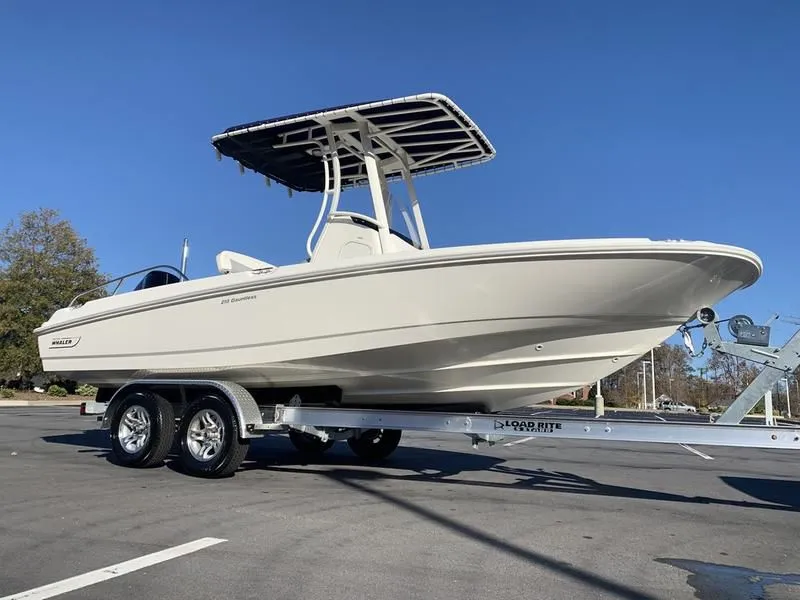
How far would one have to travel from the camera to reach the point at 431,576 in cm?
363

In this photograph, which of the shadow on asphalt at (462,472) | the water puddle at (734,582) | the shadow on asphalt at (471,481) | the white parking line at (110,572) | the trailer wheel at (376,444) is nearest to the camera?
the white parking line at (110,572)

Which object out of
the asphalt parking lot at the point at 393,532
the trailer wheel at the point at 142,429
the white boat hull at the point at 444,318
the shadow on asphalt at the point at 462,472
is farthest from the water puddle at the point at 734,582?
the trailer wheel at the point at 142,429

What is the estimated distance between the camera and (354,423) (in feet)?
22.7

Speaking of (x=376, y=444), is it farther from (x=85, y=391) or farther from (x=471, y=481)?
(x=85, y=391)

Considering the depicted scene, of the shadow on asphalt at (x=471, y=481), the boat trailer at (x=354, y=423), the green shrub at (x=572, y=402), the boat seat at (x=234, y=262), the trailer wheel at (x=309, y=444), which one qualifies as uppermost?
the boat seat at (x=234, y=262)

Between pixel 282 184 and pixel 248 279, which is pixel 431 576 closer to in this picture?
pixel 248 279

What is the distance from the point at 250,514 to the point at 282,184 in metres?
5.21

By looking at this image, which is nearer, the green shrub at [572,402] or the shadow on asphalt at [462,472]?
the shadow on asphalt at [462,472]

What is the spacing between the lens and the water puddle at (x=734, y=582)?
3428 mm

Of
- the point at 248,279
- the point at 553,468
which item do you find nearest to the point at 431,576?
the point at 248,279

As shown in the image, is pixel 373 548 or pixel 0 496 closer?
pixel 373 548

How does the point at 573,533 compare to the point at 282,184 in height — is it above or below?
below

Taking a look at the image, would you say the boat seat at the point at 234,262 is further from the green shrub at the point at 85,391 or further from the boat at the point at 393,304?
the green shrub at the point at 85,391

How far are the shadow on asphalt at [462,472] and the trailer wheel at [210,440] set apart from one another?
29.8 inches
